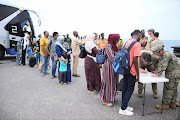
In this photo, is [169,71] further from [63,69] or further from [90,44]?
[63,69]

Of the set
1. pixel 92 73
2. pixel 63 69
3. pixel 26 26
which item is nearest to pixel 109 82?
pixel 92 73

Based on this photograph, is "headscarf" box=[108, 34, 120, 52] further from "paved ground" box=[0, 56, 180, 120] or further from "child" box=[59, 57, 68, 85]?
"child" box=[59, 57, 68, 85]

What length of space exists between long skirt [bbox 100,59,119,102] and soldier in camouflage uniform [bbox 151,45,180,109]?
0.94m

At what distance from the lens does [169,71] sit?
319 centimetres

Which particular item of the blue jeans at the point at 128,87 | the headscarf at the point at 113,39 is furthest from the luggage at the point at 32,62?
the blue jeans at the point at 128,87

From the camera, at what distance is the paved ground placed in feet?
A: 9.82

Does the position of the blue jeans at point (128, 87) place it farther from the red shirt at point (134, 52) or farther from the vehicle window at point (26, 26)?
the vehicle window at point (26, 26)

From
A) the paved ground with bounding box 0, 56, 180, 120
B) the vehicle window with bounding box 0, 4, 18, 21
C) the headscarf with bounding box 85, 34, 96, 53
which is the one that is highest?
the vehicle window with bounding box 0, 4, 18, 21

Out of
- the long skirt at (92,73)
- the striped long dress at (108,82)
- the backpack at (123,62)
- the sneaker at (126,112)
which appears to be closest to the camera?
the backpack at (123,62)

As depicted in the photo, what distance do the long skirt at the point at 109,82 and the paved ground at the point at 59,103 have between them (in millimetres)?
280

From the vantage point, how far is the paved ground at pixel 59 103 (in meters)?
2.99

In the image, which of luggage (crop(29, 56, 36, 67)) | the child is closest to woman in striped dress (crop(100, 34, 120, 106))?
the child

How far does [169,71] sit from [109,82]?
134cm

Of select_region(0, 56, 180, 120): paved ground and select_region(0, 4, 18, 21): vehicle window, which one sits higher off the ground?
select_region(0, 4, 18, 21): vehicle window
